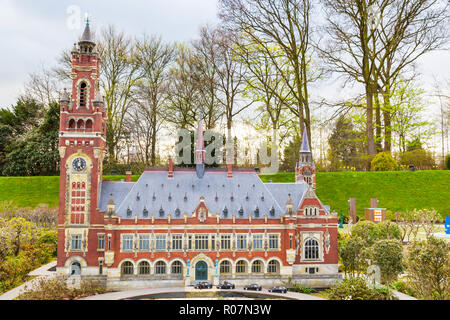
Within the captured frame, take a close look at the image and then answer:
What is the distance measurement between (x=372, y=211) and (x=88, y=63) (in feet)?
136

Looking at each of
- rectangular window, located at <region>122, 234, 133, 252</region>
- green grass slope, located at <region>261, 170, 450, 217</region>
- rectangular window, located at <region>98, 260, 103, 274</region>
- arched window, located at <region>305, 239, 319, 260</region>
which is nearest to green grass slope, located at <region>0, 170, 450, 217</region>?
green grass slope, located at <region>261, 170, 450, 217</region>

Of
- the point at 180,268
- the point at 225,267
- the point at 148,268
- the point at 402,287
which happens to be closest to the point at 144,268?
the point at 148,268

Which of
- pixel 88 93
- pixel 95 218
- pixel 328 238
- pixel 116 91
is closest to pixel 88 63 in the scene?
pixel 88 93

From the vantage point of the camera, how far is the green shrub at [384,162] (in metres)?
58.1

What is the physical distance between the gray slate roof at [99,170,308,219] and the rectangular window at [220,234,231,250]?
6.63 feet

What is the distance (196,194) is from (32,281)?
1760 centimetres

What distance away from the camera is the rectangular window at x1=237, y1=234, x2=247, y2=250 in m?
35.6

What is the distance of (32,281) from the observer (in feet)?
109

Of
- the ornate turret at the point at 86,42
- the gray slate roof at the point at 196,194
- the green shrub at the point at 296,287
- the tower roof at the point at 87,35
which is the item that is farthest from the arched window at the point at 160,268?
the tower roof at the point at 87,35

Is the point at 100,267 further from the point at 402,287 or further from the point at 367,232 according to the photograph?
the point at 402,287

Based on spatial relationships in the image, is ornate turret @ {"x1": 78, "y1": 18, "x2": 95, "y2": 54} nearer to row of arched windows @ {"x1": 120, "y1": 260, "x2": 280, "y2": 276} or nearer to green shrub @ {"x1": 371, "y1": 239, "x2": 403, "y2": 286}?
row of arched windows @ {"x1": 120, "y1": 260, "x2": 280, "y2": 276}

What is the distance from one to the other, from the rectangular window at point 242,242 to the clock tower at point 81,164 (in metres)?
14.0

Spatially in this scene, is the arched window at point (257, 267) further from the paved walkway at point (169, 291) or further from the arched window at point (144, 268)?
the arched window at point (144, 268)

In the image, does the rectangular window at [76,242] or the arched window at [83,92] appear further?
the arched window at [83,92]
